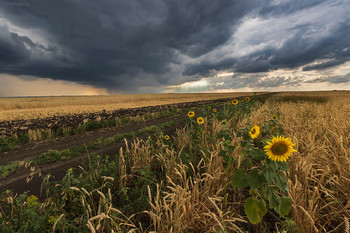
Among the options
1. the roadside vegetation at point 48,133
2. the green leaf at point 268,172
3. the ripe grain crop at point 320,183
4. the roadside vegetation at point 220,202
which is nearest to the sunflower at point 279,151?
the roadside vegetation at point 220,202

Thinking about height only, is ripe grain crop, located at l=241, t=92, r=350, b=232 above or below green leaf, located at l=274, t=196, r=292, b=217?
below

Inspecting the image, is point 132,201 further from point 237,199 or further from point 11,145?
point 11,145

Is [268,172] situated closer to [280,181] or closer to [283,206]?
[280,181]

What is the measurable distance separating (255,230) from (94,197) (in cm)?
294

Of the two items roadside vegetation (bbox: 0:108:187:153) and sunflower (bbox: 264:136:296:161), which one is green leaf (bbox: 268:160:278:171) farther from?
roadside vegetation (bbox: 0:108:187:153)

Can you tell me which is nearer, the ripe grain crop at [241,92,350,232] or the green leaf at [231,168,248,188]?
the green leaf at [231,168,248,188]

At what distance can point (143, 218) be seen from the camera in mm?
2648

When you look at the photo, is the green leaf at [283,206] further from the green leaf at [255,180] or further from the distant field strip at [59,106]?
the distant field strip at [59,106]

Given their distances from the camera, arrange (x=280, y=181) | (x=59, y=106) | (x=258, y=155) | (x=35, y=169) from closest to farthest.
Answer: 1. (x=280, y=181)
2. (x=258, y=155)
3. (x=35, y=169)
4. (x=59, y=106)

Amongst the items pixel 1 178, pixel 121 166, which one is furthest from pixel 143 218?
pixel 1 178

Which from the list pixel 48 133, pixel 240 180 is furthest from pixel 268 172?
pixel 48 133

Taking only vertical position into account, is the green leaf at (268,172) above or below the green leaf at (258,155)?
below

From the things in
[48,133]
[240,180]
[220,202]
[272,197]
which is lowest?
[48,133]

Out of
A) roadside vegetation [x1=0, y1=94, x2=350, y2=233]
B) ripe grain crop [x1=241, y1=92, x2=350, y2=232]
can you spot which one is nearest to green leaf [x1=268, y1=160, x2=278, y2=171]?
roadside vegetation [x1=0, y1=94, x2=350, y2=233]
